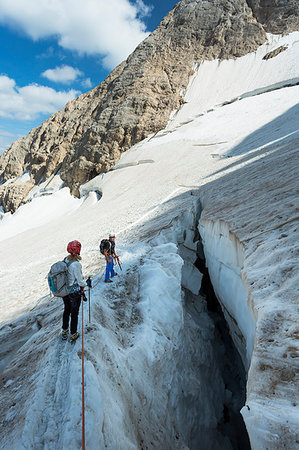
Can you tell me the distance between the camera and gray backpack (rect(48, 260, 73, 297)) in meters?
3.59

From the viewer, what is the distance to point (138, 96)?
33125 mm

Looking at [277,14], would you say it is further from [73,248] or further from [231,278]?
[73,248]

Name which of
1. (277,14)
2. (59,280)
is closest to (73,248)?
(59,280)

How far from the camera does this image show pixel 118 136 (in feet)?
106

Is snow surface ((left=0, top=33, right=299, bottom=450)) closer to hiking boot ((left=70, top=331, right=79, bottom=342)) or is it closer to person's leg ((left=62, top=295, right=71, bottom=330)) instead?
hiking boot ((left=70, top=331, right=79, bottom=342))

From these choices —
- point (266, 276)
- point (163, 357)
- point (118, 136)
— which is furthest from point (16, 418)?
point (118, 136)

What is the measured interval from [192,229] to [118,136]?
82.7 feet

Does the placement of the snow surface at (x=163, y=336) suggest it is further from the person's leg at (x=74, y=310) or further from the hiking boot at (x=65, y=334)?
the person's leg at (x=74, y=310)

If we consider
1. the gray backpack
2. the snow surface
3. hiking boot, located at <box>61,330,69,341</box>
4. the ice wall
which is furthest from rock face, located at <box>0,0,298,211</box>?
hiking boot, located at <box>61,330,69,341</box>

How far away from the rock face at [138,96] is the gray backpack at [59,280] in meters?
29.0

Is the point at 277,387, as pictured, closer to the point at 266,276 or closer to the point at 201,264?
the point at 266,276

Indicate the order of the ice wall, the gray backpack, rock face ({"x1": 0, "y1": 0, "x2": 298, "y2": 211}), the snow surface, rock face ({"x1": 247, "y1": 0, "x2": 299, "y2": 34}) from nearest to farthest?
the snow surface → the gray backpack → the ice wall → rock face ({"x1": 0, "y1": 0, "x2": 298, "y2": 211}) → rock face ({"x1": 247, "y1": 0, "x2": 299, "y2": 34})

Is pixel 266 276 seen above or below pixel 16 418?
below

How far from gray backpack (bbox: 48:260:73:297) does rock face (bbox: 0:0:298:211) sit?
29.0 meters
